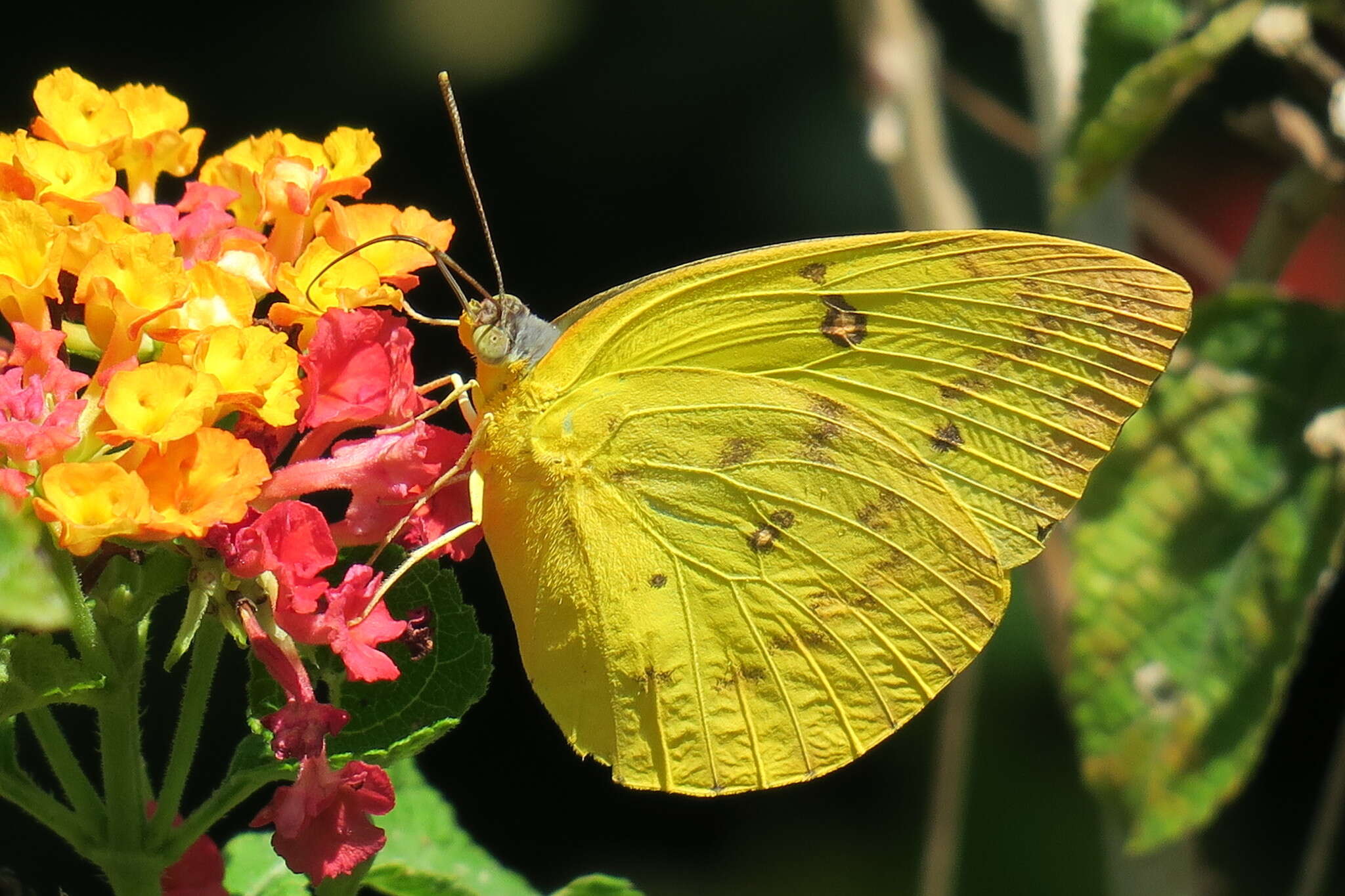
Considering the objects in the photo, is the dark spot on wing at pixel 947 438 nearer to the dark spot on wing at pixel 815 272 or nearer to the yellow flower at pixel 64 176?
the dark spot on wing at pixel 815 272

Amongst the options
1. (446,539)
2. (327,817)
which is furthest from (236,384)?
(327,817)

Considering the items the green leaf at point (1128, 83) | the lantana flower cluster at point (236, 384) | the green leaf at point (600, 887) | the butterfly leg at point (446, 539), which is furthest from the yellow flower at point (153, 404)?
the green leaf at point (1128, 83)

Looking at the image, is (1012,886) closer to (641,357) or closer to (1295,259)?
(1295,259)

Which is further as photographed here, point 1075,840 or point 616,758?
point 1075,840

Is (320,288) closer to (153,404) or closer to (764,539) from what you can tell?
(153,404)

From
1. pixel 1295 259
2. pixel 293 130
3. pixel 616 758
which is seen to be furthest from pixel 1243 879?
pixel 293 130

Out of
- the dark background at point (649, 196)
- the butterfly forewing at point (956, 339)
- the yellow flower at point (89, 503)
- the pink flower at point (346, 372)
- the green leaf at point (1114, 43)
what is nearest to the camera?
the yellow flower at point (89, 503)

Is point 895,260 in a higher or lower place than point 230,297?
higher
